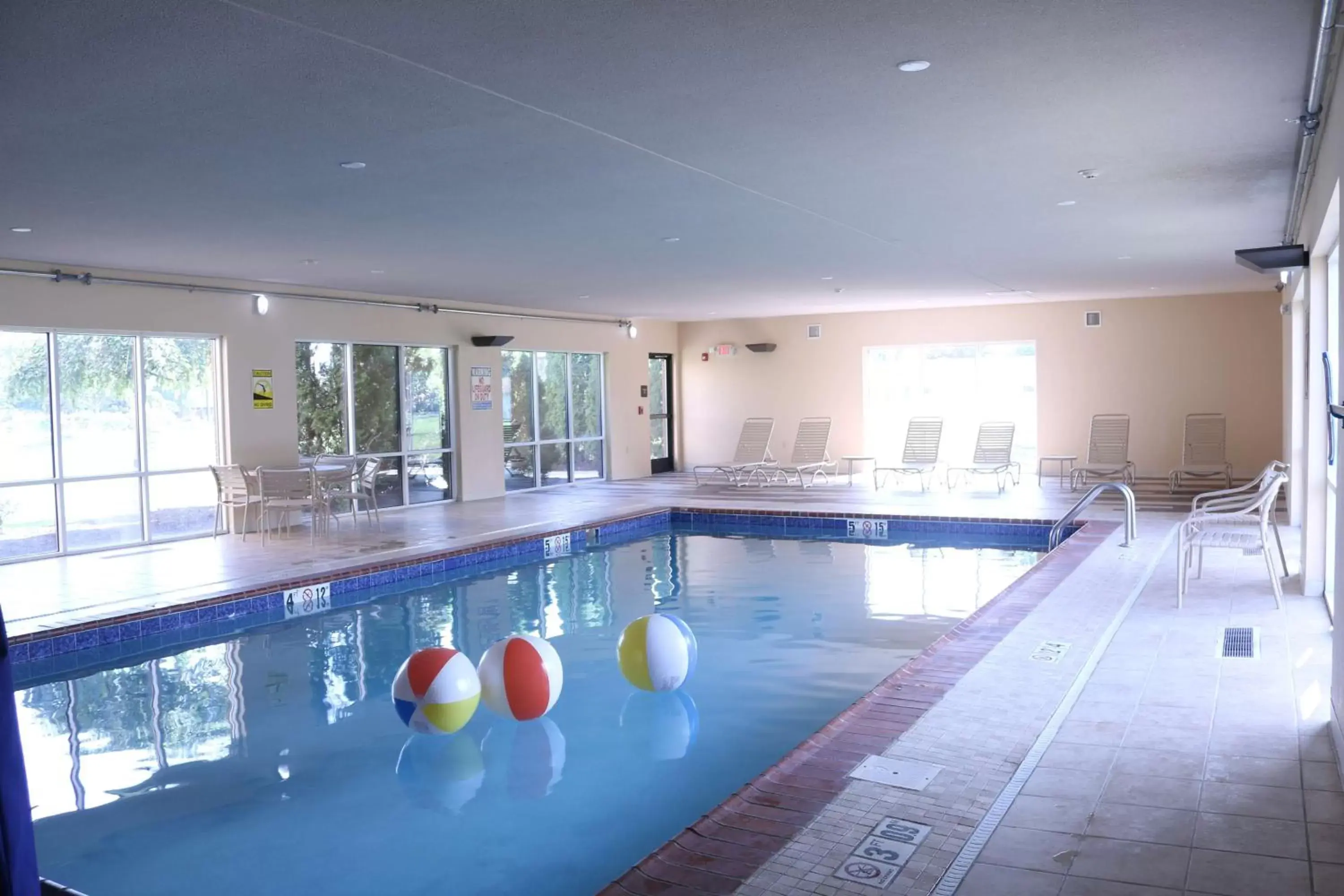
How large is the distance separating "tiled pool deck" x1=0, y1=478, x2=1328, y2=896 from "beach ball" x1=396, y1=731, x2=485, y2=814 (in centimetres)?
131

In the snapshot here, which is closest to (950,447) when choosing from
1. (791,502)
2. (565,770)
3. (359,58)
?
(791,502)

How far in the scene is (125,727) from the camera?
5047mm

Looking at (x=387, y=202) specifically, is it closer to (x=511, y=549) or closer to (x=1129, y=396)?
(x=511, y=549)

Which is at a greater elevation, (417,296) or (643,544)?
(417,296)

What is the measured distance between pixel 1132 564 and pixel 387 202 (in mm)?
5388

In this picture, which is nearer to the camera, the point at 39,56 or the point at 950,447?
the point at 39,56

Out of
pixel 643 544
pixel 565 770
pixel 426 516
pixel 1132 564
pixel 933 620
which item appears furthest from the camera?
pixel 426 516

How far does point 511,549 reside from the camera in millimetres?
9406

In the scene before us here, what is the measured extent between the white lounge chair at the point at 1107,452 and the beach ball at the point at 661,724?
8679 millimetres

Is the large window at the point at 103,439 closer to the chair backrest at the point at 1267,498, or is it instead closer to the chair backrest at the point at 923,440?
the chair backrest at the point at 923,440

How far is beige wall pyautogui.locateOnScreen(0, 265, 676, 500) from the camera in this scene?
348 inches

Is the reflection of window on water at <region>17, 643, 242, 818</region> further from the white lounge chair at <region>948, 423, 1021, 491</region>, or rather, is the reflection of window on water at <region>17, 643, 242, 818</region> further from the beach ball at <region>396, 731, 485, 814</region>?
the white lounge chair at <region>948, 423, 1021, 491</region>

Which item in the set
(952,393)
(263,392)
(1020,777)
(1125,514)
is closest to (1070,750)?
(1020,777)

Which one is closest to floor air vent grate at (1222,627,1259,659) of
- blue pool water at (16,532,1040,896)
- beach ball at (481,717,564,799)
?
blue pool water at (16,532,1040,896)
